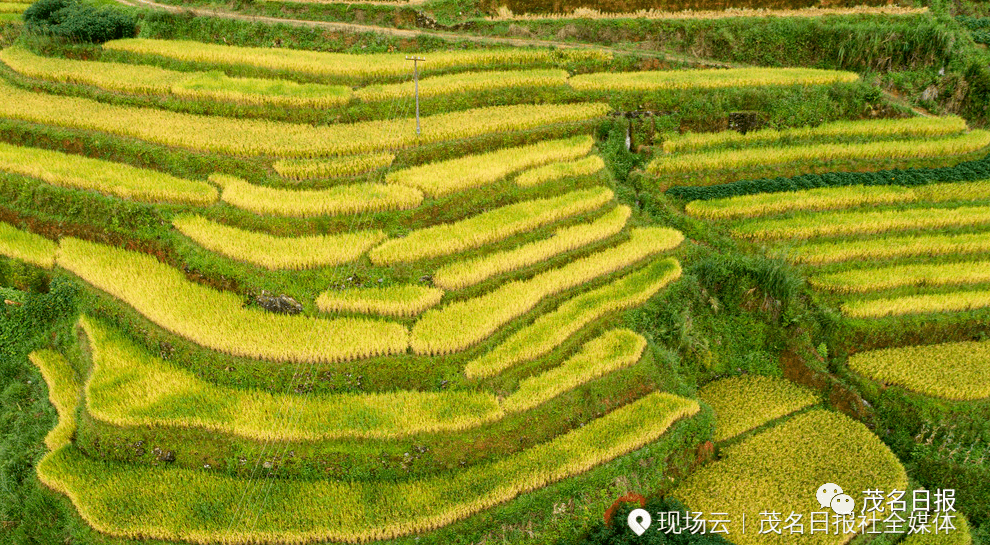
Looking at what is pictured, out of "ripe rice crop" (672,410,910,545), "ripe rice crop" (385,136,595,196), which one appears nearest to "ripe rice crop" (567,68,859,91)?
"ripe rice crop" (385,136,595,196)

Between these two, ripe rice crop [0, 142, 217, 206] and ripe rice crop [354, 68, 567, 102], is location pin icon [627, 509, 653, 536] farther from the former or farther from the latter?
ripe rice crop [354, 68, 567, 102]

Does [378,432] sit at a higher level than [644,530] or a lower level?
higher

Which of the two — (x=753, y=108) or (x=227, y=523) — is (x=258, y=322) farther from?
(x=753, y=108)

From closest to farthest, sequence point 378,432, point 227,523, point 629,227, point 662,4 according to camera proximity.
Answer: point 227,523
point 378,432
point 629,227
point 662,4

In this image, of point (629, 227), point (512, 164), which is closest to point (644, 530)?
point (629, 227)

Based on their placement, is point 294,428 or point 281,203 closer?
point 294,428

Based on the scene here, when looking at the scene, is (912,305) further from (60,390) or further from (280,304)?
(60,390)

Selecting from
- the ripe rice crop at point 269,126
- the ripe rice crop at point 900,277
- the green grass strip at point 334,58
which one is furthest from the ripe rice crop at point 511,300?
the green grass strip at point 334,58
